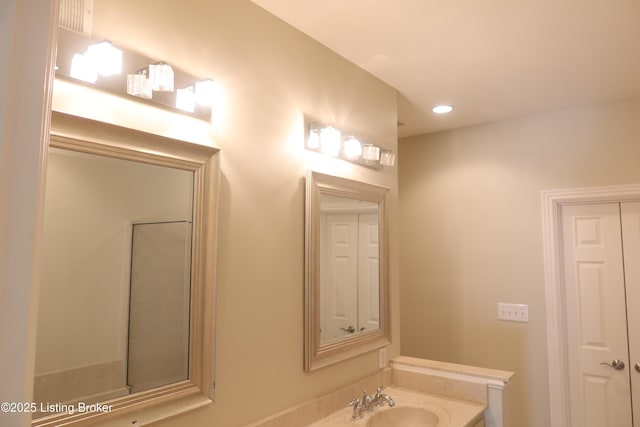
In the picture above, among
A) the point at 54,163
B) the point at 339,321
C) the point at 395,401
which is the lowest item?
the point at 395,401

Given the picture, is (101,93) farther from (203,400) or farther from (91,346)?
(203,400)

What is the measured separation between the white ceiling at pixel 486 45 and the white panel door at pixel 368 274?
0.84m

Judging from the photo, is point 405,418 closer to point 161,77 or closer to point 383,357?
point 383,357

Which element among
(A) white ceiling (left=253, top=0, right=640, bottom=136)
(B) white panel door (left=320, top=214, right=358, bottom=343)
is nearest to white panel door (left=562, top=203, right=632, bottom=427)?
(A) white ceiling (left=253, top=0, right=640, bottom=136)

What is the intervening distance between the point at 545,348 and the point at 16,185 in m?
3.20

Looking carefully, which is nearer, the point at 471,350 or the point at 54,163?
the point at 54,163

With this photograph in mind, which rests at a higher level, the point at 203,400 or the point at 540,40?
the point at 540,40

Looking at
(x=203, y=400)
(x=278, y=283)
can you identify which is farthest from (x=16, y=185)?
(x=278, y=283)

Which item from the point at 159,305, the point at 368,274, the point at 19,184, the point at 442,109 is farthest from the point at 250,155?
the point at 442,109

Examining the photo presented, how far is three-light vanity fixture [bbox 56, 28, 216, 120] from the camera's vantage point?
42.8 inches

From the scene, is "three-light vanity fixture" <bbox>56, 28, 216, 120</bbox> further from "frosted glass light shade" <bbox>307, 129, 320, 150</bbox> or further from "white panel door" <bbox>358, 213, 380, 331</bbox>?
"white panel door" <bbox>358, 213, 380, 331</bbox>

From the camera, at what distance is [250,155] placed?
5.22 ft

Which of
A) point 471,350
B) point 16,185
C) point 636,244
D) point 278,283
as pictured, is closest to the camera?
point 16,185

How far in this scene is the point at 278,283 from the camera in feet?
5.52
